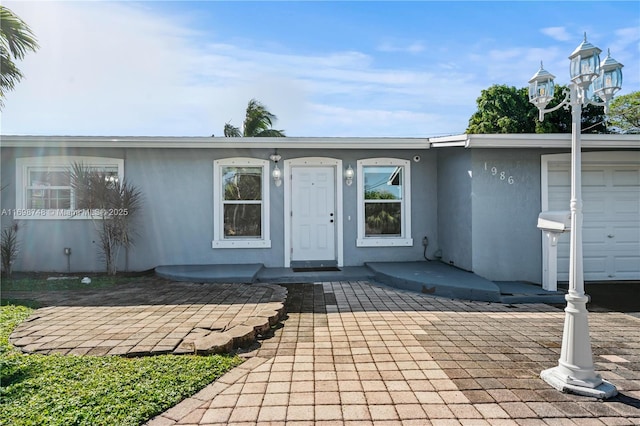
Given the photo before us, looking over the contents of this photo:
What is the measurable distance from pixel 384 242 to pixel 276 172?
9.49 feet

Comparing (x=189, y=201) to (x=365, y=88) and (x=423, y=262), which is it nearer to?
(x=423, y=262)

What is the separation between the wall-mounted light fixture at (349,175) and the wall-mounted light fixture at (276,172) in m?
1.47

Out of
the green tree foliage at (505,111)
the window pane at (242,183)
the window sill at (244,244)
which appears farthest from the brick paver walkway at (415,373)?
the green tree foliage at (505,111)

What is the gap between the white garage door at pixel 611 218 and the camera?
7.63m

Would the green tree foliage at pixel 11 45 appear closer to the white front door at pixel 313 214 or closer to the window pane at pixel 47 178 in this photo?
the window pane at pixel 47 178

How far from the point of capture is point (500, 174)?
7.30 meters

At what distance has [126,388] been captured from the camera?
290 centimetres

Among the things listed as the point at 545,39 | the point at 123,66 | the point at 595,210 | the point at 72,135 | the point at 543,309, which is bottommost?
the point at 543,309

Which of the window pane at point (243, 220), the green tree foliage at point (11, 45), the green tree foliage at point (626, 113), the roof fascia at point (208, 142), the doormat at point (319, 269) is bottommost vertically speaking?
the doormat at point (319, 269)

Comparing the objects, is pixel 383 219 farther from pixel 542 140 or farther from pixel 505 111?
pixel 505 111

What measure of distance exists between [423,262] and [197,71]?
707cm

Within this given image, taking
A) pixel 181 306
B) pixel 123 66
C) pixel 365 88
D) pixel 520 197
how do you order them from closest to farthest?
1. pixel 181 306
2. pixel 520 197
3. pixel 123 66
4. pixel 365 88

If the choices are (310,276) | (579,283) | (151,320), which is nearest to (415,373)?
(579,283)

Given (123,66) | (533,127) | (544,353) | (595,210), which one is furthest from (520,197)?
(533,127)
